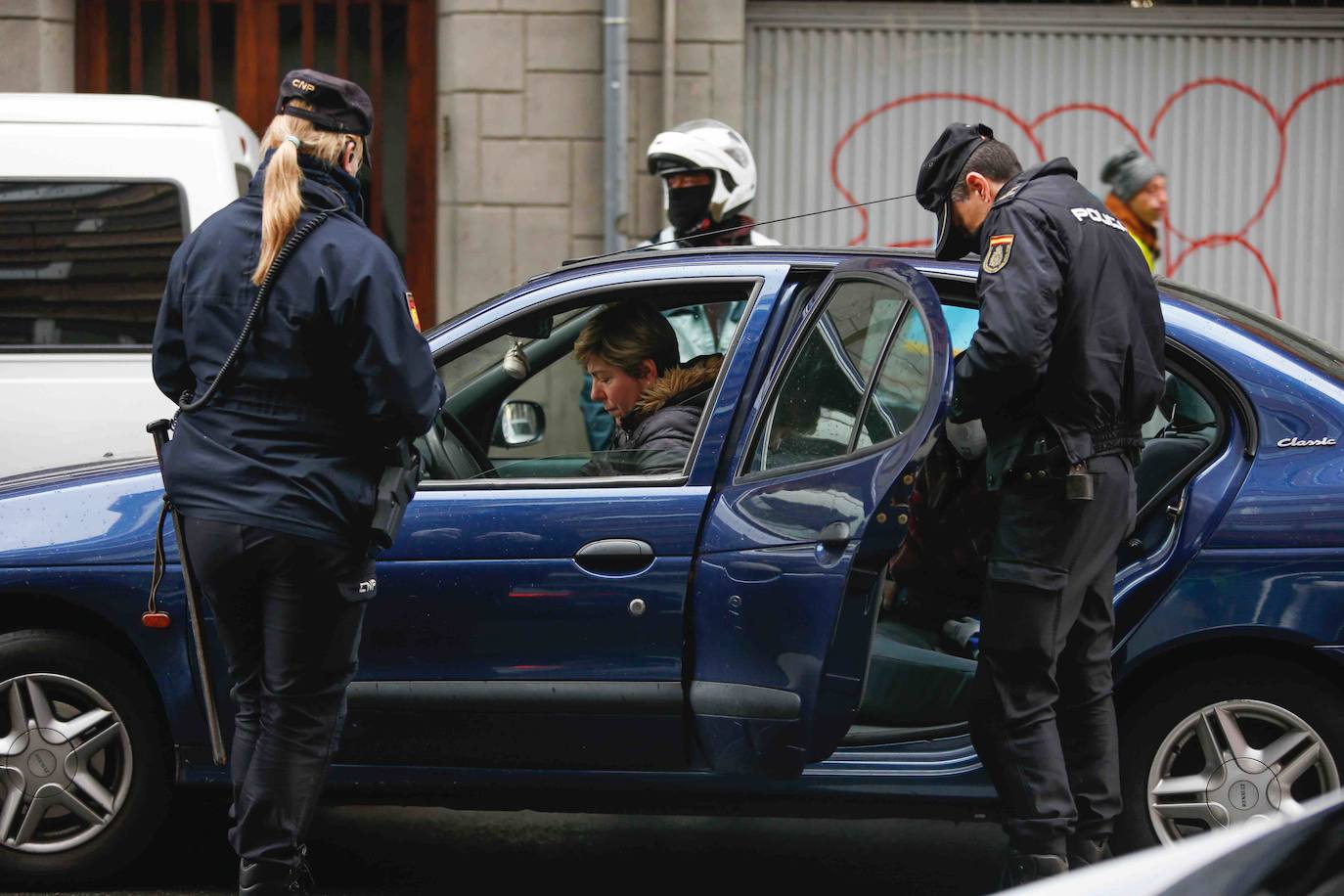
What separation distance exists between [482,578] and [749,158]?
3.36 metres

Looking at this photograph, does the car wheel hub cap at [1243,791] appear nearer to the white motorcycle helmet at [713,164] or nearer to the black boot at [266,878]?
the black boot at [266,878]

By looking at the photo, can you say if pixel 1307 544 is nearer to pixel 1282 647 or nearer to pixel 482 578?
pixel 1282 647

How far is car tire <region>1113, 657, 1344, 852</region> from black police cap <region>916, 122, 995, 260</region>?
1.11 metres

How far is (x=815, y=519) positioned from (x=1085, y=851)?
992mm

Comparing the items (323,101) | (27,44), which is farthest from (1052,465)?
(27,44)

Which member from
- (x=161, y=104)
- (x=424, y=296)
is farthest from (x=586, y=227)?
(x=161, y=104)

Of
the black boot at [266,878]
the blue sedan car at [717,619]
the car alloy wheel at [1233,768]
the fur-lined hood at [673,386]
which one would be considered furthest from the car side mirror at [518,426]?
the car alloy wheel at [1233,768]

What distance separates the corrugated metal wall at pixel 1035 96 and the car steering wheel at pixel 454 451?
5.21 m

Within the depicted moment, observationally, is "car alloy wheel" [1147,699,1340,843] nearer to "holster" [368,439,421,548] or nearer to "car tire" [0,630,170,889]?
"holster" [368,439,421,548]

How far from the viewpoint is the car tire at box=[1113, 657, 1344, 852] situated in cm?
391

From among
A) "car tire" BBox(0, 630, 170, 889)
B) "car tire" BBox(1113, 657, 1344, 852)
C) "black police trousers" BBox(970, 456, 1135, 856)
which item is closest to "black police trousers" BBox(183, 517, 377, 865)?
"car tire" BBox(0, 630, 170, 889)

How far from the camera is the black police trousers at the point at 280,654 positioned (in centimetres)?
340

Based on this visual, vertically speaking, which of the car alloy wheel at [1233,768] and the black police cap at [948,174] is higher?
the black police cap at [948,174]

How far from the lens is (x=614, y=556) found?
391 cm
